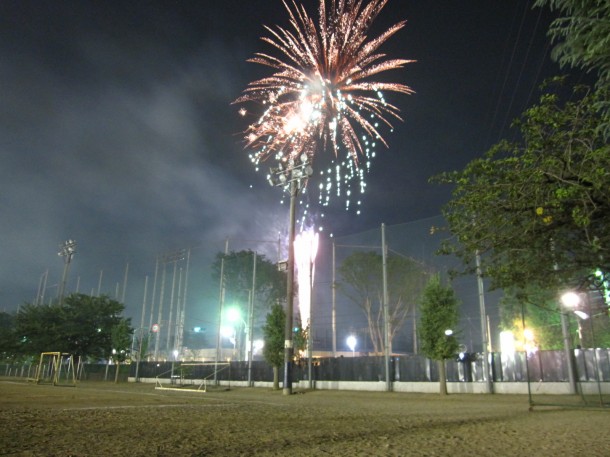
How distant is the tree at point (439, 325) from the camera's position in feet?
65.9

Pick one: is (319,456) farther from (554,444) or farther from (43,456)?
(554,444)

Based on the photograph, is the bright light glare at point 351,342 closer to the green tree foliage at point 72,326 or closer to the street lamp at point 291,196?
the green tree foliage at point 72,326

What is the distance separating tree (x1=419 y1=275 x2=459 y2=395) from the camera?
20.1m

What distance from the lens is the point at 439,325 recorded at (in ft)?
67.5

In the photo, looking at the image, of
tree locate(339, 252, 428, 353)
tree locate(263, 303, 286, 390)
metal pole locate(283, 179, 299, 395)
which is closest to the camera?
metal pole locate(283, 179, 299, 395)

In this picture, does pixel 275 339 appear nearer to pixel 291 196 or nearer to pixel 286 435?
pixel 291 196

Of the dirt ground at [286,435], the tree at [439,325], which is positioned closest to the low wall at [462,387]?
the tree at [439,325]

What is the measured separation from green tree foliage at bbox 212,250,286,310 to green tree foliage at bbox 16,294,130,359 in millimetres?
17069

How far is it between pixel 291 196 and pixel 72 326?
28.5 metres

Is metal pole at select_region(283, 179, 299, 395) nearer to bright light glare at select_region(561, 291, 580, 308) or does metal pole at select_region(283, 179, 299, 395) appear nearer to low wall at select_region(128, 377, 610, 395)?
low wall at select_region(128, 377, 610, 395)

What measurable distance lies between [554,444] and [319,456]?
11.6 ft

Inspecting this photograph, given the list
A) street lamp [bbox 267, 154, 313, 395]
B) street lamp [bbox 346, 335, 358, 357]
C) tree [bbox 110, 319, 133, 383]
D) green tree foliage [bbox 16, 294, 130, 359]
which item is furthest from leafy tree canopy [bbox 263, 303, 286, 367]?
street lamp [bbox 346, 335, 358, 357]

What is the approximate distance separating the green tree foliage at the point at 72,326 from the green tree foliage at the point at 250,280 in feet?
56.0

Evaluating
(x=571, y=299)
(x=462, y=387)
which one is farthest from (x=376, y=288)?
(x=571, y=299)
